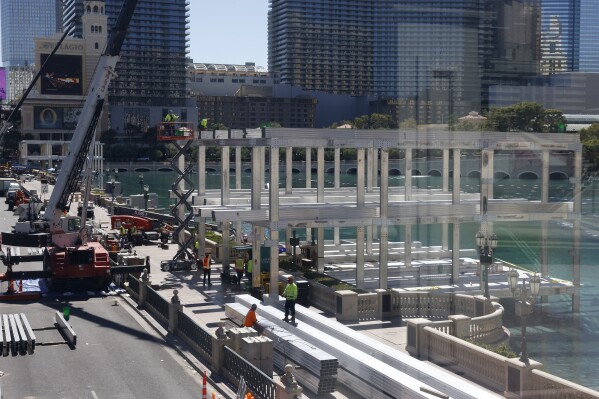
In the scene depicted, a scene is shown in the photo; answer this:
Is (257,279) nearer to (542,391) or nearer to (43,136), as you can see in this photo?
(542,391)

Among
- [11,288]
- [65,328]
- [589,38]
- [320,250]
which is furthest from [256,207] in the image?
[589,38]

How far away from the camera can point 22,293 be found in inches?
1057

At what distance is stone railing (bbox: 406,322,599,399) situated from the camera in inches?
512

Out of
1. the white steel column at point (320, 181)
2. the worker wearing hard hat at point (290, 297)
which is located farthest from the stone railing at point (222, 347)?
the white steel column at point (320, 181)

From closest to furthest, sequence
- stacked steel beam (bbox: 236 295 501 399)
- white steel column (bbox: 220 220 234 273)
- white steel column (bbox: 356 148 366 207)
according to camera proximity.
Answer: stacked steel beam (bbox: 236 295 501 399), white steel column (bbox: 356 148 366 207), white steel column (bbox: 220 220 234 273)

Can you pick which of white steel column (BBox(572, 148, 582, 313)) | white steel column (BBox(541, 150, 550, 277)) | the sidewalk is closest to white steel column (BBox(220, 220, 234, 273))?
the sidewalk

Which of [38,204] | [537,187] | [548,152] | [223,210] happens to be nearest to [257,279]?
[223,210]

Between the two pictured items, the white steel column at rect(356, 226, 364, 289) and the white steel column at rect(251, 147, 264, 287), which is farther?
the white steel column at rect(356, 226, 364, 289)

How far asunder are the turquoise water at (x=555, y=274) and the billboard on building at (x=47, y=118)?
399 ft

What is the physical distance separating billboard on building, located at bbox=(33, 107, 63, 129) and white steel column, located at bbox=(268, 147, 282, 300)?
14234 centimetres

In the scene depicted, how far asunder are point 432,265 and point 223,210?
7.99m

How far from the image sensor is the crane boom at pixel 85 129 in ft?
103

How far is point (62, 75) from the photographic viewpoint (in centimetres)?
15300

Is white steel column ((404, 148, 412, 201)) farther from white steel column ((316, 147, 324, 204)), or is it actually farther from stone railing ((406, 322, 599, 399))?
stone railing ((406, 322, 599, 399))
